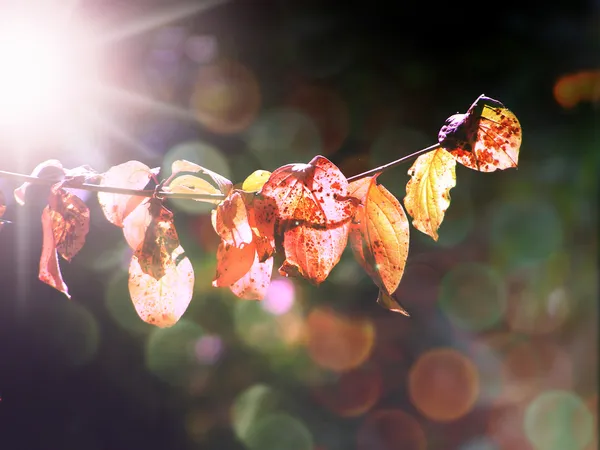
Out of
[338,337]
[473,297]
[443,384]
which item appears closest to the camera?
[338,337]

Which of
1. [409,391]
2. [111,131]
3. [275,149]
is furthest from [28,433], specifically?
[409,391]

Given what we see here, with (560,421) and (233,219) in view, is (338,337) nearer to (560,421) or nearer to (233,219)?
(560,421)

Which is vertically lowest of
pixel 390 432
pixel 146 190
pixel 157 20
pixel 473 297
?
pixel 390 432

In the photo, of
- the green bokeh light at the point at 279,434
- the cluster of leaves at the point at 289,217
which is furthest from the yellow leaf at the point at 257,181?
the green bokeh light at the point at 279,434

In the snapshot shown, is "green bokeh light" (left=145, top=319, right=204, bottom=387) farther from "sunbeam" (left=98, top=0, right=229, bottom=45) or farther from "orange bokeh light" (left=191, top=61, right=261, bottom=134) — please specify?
"sunbeam" (left=98, top=0, right=229, bottom=45)

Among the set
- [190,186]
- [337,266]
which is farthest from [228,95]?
[190,186]

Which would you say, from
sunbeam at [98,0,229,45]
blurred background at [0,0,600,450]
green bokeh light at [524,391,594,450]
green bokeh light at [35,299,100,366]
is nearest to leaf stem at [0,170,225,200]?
blurred background at [0,0,600,450]

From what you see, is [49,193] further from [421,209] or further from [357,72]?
[357,72]
